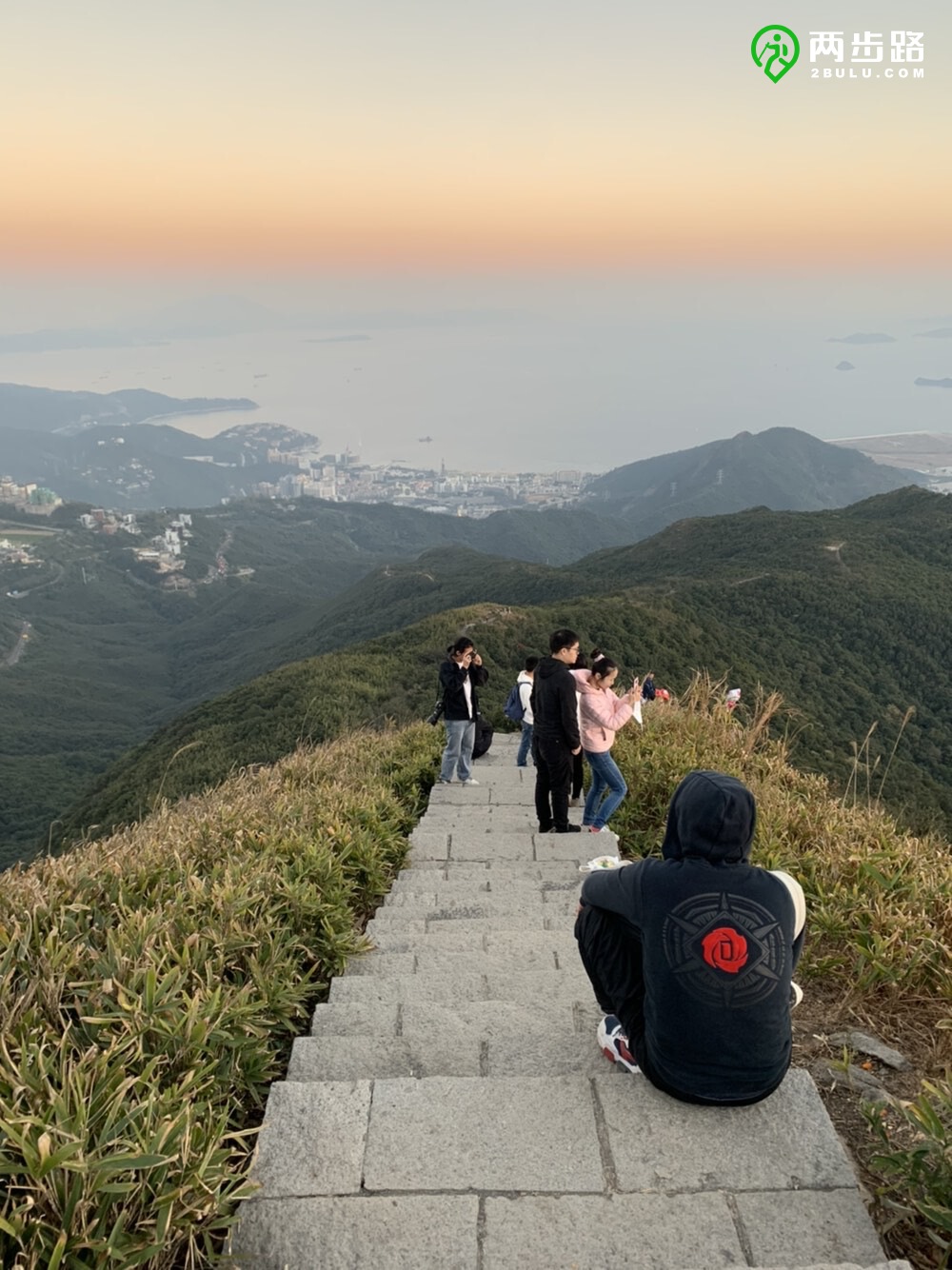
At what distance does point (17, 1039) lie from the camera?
2.36 metres

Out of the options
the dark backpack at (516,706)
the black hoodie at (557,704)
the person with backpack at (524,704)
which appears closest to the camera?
the black hoodie at (557,704)

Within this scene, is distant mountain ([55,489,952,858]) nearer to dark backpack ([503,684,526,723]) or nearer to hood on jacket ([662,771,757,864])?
dark backpack ([503,684,526,723])

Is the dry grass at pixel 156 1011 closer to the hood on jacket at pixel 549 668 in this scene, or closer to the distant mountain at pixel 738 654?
the hood on jacket at pixel 549 668

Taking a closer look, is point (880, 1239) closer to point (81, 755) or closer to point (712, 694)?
point (712, 694)

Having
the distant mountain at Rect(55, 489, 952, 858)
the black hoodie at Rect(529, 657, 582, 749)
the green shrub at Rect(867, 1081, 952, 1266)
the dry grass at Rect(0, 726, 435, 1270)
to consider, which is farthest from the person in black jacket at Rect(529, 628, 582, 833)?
A: the green shrub at Rect(867, 1081, 952, 1266)

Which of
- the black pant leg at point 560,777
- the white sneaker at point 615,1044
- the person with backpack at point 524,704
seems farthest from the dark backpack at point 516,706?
the white sneaker at point 615,1044

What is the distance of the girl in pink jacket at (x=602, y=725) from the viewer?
621 centimetres

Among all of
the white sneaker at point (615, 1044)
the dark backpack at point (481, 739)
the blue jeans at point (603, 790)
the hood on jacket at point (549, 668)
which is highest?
the hood on jacket at point (549, 668)

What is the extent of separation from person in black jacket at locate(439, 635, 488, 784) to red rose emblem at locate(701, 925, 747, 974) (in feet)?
18.1

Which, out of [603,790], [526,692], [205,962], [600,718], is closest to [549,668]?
[600,718]

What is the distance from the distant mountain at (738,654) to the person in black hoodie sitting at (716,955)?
18.4 ft

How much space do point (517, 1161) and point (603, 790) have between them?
14.1 ft

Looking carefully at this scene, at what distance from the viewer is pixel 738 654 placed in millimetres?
41188

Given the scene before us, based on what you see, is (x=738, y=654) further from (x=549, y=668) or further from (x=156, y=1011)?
(x=156, y=1011)
